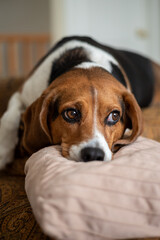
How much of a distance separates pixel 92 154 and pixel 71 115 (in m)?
0.39

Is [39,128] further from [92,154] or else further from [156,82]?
[156,82]

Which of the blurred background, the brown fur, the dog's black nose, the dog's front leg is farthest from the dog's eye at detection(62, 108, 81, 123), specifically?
the blurred background

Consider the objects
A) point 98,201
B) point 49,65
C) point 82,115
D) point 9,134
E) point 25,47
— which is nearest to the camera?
point 98,201

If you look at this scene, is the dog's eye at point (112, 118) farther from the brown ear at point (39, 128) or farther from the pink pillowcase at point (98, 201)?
the pink pillowcase at point (98, 201)

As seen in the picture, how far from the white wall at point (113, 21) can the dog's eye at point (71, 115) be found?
16.6 feet

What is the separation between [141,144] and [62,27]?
17.7ft

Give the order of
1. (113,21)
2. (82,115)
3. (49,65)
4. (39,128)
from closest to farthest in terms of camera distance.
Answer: (82,115), (39,128), (49,65), (113,21)

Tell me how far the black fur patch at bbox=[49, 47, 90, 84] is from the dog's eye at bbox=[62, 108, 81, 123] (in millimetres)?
592

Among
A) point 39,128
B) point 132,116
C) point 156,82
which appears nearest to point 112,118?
point 132,116

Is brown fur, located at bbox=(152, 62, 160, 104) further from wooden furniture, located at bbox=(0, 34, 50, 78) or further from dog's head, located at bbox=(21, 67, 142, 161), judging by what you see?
wooden furniture, located at bbox=(0, 34, 50, 78)

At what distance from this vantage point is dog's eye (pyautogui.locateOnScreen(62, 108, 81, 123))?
187cm

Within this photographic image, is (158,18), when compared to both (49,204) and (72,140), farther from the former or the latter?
(49,204)

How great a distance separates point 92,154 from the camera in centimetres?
160

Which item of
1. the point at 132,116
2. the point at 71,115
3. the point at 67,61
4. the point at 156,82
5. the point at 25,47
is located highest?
the point at 67,61
